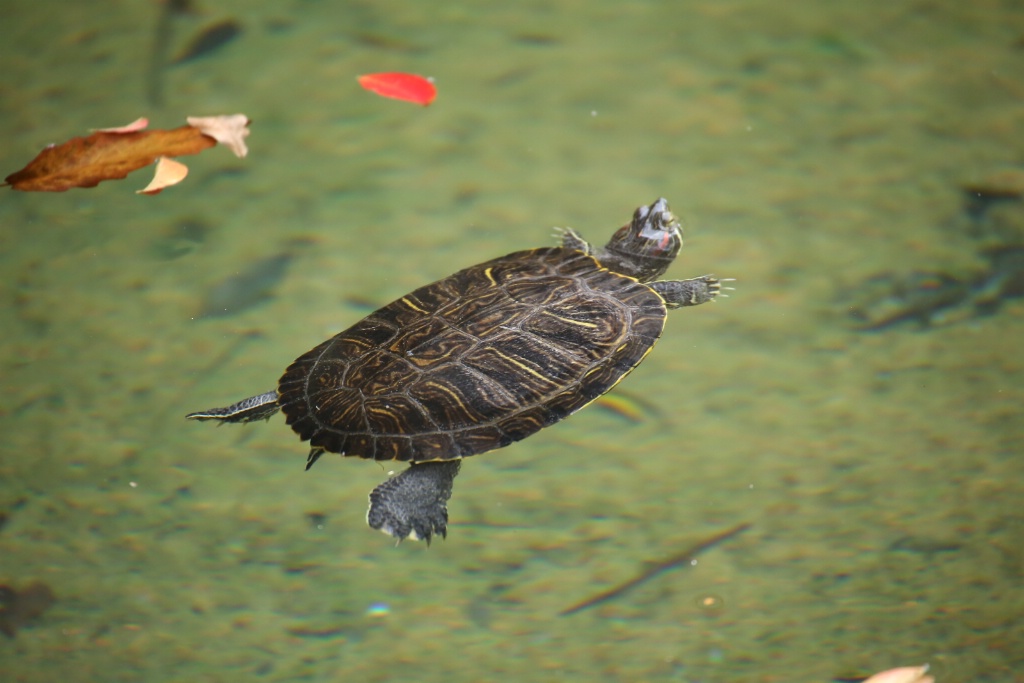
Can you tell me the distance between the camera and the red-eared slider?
179cm

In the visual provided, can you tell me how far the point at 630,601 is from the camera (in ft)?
8.15

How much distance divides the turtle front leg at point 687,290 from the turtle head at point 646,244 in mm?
100

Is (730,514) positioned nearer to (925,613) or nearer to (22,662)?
(925,613)

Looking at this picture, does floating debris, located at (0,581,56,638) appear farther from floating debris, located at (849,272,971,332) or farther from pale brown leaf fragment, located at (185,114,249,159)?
floating debris, located at (849,272,971,332)

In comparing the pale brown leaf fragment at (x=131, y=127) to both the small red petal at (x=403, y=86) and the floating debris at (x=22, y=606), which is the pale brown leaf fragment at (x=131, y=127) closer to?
the small red petal at (x=403, y=86)

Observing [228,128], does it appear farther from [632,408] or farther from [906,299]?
[906,299]

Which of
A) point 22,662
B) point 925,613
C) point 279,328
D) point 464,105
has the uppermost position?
point 464,105

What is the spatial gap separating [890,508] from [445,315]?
1.81 meters

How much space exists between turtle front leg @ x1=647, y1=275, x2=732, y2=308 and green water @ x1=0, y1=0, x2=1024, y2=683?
0.21 meters

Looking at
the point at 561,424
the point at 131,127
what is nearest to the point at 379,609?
the point at 561,424

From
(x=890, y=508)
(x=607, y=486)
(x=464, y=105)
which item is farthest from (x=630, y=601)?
(x=464, y=105)

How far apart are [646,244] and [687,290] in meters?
0.20

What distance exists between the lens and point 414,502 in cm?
193

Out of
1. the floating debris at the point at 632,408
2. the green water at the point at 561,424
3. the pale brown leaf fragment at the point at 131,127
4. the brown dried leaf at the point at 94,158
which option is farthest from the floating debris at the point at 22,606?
the floating debris at the point at 632,408
